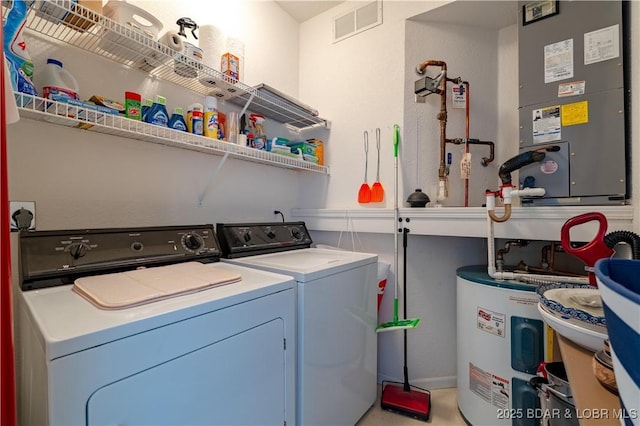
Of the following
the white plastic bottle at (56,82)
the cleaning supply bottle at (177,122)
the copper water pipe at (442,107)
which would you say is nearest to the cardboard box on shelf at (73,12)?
the white plastic bottle at (56,82)

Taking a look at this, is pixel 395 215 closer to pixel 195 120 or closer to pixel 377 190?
pixel 377 190

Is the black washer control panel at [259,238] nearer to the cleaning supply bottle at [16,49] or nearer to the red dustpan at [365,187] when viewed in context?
the red dustpan at [365,187]

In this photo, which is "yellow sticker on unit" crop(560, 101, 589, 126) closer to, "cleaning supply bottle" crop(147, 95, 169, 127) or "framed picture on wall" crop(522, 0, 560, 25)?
"framed picture on wall" crop(522, 0, 560, 25)

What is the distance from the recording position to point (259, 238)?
1746 millimetres

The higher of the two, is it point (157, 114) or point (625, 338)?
point (157, 114)

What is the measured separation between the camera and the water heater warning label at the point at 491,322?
1449 mm

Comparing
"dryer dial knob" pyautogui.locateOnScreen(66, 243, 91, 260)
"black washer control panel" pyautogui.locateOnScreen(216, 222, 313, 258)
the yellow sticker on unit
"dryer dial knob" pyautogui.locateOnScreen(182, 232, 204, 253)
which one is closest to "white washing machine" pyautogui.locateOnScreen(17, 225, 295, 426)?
"dryer dial knob" pyautogui.locateOnScreen(66, 243, 91, 260)

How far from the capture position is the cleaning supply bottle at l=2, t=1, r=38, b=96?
3.06 feet

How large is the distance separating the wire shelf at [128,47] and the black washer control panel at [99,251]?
0.77 metres

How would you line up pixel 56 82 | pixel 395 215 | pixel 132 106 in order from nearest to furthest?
pixel 56 82 < pixel 132 106 < pixel 395 215

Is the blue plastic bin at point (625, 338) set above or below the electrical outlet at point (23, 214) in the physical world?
below

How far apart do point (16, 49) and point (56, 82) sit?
0.14 meters

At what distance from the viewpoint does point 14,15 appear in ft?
3.06

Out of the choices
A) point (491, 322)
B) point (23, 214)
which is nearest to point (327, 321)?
point (491, 322)
